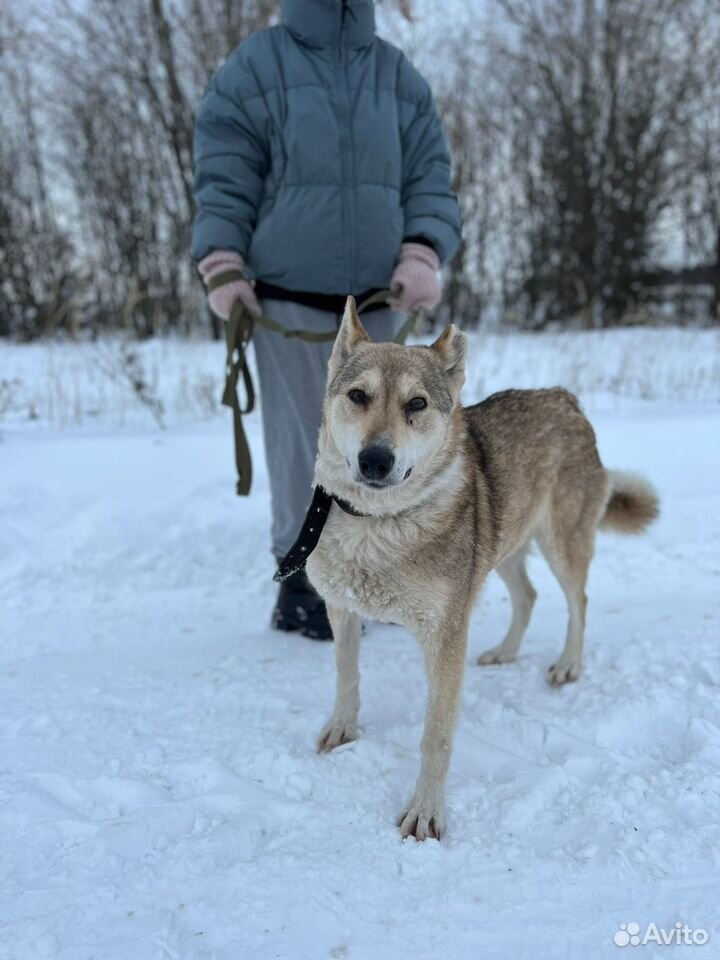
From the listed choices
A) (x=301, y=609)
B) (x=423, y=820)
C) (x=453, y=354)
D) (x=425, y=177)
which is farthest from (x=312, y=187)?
(x=423, y=820)

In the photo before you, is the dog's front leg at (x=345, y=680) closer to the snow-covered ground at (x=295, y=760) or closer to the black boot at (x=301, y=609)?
the snow-covered ground at (x=295, y=760)

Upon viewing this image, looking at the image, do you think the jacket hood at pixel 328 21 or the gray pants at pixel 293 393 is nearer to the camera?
the jacket hood at pixel 328 21

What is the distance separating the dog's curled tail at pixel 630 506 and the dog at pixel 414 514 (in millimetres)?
781

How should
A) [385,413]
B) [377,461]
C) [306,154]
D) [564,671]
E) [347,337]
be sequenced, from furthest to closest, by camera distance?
[306,154]
[564,671]
[347,337]
[385,413]
[377,461]

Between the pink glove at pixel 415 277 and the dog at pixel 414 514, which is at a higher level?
the pink glove at pixel 415 277

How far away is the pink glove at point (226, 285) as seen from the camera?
3.14 meters

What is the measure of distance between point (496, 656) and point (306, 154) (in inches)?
91.1

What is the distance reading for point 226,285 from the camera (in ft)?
10.3

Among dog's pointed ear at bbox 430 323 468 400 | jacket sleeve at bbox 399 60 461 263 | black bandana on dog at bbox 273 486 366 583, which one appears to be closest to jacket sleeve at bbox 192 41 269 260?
jacket sleeve at bbox 399 60 461 263

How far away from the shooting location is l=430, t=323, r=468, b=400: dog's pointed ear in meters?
2.48

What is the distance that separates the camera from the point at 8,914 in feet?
5.66

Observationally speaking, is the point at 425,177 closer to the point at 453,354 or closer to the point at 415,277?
the point at 415,277

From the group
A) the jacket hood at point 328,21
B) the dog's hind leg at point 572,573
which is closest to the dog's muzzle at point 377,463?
the dog's hind leg at point 572,573

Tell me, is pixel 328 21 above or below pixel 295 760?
above
